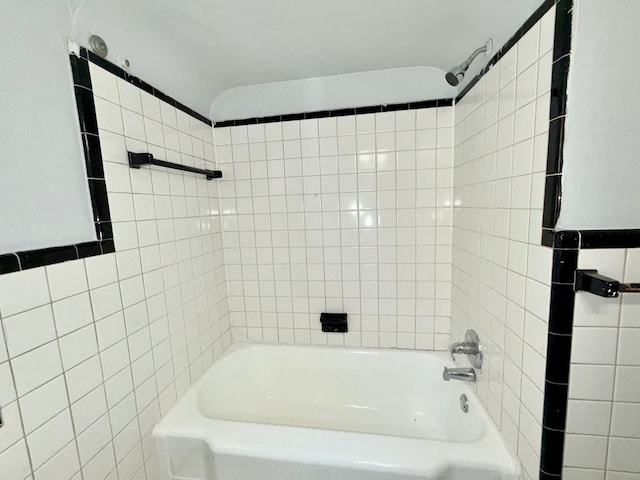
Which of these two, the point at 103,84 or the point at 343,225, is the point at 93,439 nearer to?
the point at 103,84

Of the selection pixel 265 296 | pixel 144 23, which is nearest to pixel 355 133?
pixel 144 23

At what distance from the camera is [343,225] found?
1701 millimetres

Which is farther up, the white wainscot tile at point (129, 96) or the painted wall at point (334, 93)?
the painted wall at point (334, 93)

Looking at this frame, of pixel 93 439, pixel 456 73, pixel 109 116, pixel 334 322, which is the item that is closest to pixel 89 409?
pixel 93 439

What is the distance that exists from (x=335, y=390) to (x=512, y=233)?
1.40m

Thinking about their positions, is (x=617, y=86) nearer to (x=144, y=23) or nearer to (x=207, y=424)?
(x=144, y=23)

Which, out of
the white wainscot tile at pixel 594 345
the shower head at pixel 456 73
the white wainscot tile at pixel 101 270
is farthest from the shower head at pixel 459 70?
the white wainscot tile at pixel 101 270

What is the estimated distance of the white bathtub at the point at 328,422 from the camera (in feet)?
3.24

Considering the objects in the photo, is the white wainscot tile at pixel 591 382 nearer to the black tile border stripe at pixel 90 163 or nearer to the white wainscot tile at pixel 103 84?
the black tile border stripe at pixel 90 163

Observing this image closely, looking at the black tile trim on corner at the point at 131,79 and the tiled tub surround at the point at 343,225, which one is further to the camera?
the tiled tub surround at the point at 343,225

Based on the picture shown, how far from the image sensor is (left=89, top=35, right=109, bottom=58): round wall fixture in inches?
36.3

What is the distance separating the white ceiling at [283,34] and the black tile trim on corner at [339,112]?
19 centimetres

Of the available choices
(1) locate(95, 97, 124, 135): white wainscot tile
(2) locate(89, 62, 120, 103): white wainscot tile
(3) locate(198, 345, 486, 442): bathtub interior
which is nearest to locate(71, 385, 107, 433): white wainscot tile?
(3) locate(198, 345, 486, 442): bathtub interior

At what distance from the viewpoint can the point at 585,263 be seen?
727 mm
